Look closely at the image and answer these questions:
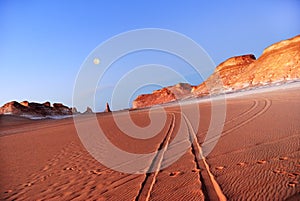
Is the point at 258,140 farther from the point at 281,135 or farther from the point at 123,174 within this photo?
the point at 123,174

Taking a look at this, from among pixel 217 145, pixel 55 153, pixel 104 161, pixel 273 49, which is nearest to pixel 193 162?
pixel 217 145

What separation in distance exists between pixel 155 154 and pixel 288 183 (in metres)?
4.69

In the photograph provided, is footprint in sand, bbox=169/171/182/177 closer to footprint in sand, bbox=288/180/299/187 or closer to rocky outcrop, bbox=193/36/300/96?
footprint in sand, bbox=288/180/299/187

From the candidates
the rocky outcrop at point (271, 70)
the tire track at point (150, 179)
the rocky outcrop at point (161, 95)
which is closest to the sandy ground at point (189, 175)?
the tire track at point (150, 179)

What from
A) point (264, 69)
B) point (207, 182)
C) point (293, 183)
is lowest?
point (293, 183)

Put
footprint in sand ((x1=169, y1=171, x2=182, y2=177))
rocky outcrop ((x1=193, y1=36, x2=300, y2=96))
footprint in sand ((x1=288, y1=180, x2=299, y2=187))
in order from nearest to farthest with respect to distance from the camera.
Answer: footprint in sand ((x1=288, y1=180, x2=299, y2=187)) → footprint in sand ((x1=169, y1=171, x2=182, y2=177)) → rocky outcrop ((x1=193, y1=36, x2=300, y2=96))

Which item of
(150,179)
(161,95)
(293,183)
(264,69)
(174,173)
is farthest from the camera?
(161,95)

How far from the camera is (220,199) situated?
3.98 meters

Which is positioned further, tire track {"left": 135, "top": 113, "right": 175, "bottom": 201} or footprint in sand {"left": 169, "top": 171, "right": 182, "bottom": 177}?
footprint in sand {"left": 169, "top": 171, "right": 182, "bottom": 177}

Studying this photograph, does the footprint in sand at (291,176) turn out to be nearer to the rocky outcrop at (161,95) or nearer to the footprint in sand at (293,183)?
the footprint in sand at (293,183)

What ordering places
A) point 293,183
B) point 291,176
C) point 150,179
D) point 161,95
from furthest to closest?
1. point 161,95
2. point 150,179
3. point 291,176
4. point 293,183

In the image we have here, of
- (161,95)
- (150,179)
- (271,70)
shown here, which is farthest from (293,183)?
(161,95)

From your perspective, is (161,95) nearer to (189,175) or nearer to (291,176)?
(189,175)

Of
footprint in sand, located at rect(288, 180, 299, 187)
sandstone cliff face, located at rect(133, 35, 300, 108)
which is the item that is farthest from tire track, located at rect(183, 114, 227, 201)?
sandstone cliff face, located at rect(133, 35, 300, 108)
